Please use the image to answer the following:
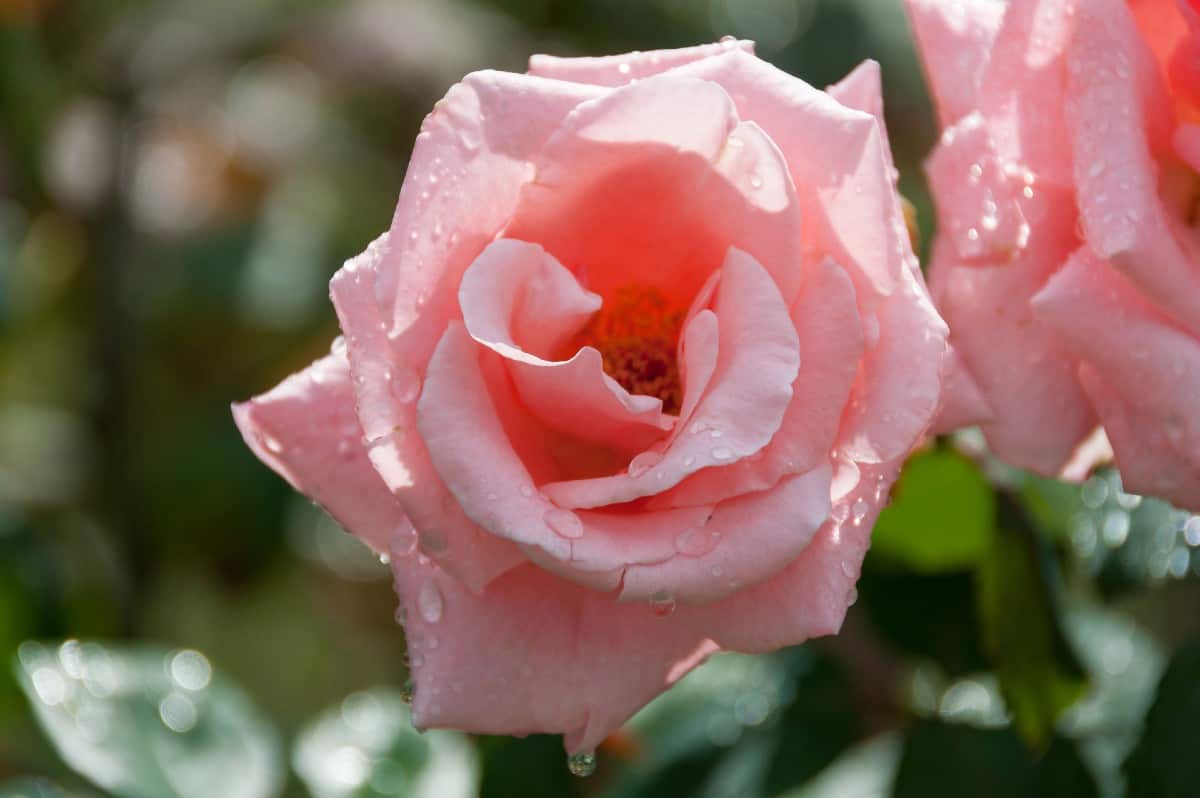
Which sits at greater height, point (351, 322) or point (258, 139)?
point (351, 322)

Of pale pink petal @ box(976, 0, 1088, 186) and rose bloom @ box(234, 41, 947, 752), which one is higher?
pale pink petal @ box(976, 0, 1088, 186)

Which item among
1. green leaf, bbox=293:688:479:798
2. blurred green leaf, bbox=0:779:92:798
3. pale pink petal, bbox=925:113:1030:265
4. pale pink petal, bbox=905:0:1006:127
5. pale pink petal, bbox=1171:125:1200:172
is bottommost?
green leaf, bbox=293:688:479:798

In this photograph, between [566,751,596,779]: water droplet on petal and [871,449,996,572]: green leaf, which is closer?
[566,751,596,779]: water droplet on petal

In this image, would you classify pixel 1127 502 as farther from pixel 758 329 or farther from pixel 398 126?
pixel 398 126

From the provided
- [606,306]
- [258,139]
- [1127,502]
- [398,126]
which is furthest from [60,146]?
[1127,502]

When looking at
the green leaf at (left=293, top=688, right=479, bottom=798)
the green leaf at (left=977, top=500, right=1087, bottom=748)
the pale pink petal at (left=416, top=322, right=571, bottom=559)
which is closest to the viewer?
the pale pink petal at (left=416, top=322, right=571, bottom=559)

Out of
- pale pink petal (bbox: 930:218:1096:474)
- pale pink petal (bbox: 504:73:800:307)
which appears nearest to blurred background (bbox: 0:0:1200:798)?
pale pink petal (bbox: 930:218:1096:474)

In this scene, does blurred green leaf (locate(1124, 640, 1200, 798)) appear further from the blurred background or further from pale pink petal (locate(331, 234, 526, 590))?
pale pink petal (locate(331, 234, 526, 590))

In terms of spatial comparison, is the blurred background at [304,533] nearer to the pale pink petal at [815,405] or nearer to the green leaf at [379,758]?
the green leaf at [379,758]

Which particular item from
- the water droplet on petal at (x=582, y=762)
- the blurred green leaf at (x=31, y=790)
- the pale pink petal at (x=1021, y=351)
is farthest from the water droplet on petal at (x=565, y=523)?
the blurred green leaf at (x=31, y=790)
